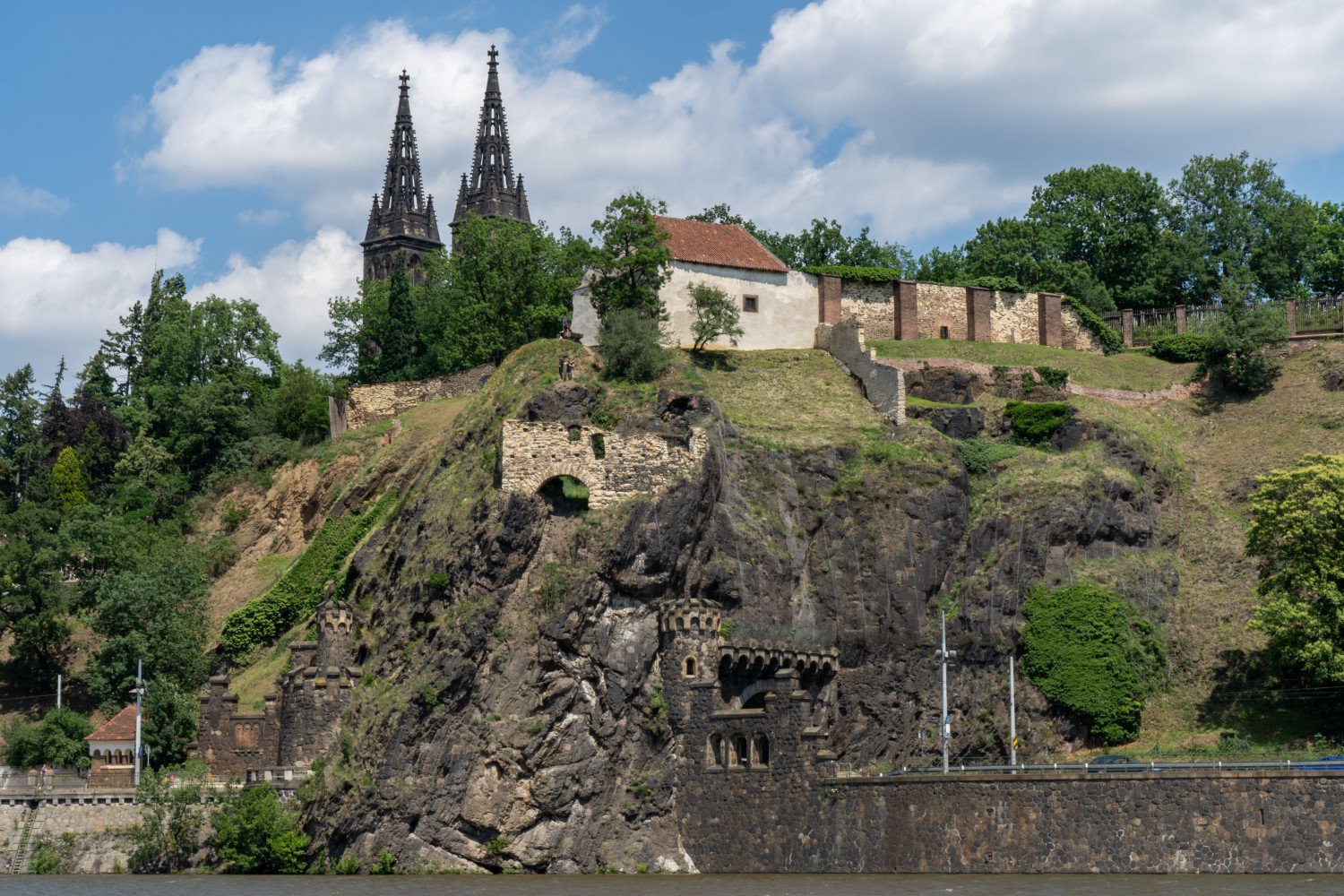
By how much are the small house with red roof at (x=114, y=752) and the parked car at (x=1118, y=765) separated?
3648 centimetres

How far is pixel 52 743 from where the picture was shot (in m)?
79.2

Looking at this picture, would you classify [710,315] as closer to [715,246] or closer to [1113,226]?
[715,246]

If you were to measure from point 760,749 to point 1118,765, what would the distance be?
40.9 ft

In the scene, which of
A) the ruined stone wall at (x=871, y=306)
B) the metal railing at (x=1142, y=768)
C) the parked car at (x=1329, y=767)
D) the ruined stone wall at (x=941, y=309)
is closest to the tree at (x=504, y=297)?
the ruined stone wall at (x=871, y=306)

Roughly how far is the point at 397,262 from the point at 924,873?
74568 mm

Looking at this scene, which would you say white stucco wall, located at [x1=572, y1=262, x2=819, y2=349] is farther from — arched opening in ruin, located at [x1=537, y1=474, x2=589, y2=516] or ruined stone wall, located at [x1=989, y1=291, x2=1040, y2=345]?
arched opening in ruin, located at [x1=537, y1=474, x2=589, y2=516]

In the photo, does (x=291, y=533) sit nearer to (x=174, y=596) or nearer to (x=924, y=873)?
(x=174, y=596)

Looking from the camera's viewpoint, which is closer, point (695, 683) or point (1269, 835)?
point (1269, 835)

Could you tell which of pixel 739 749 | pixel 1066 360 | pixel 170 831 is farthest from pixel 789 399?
pixel 170 831

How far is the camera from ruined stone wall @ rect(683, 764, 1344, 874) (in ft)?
192

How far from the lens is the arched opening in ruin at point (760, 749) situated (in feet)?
221

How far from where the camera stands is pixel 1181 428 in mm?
92500

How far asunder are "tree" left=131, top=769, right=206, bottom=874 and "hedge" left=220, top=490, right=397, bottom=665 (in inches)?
505

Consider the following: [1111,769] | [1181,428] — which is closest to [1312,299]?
[1181,428]
